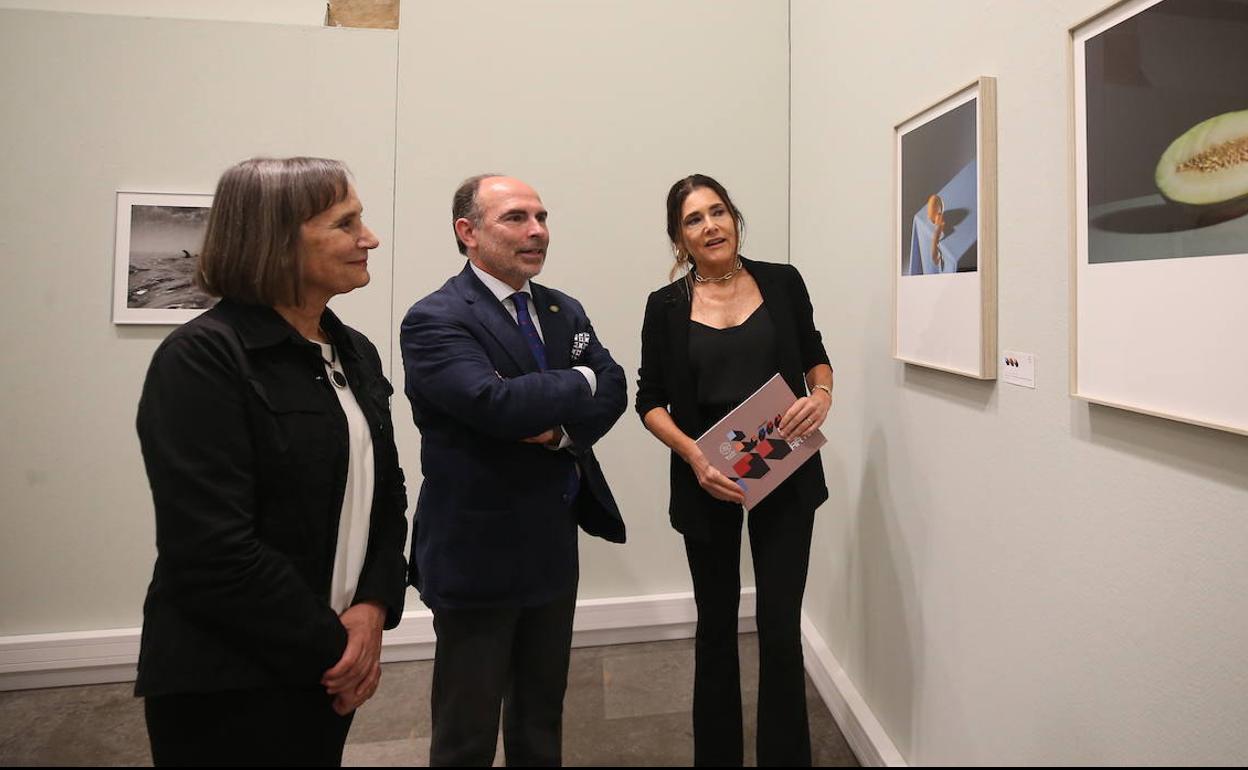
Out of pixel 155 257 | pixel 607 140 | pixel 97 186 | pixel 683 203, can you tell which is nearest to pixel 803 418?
pixel 683 203

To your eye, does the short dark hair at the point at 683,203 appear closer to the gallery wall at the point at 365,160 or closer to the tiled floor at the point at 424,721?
the gallery wall at the point at 365,160

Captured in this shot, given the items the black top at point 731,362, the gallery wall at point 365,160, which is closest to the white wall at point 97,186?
the gallery wall at point 365,160

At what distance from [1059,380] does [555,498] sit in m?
1.14

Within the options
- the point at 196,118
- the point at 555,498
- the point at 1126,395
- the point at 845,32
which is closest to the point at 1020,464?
the point at 1126,395

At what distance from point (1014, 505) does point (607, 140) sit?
7.50ft

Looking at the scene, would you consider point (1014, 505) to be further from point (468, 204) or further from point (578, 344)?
point (468, 204)

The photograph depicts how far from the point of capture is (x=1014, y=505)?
1.52 metres

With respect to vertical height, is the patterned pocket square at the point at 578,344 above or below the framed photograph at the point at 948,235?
below

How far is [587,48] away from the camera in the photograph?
118 inches

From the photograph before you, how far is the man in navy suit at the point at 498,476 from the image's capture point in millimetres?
1482

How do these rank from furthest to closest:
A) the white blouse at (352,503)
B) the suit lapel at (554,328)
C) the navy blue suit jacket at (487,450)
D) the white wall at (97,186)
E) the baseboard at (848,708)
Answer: the white wall at (97,186), the baseboard at (848,708), the suit lapel at (554,328), the navy blue suit jacket at (487,450), the white blouse at (352,503)

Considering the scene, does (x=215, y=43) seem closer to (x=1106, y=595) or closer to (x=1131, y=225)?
(x=1131, y=225)

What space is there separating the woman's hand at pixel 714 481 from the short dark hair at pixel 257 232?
109 cm

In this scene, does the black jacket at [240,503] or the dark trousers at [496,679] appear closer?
the black jacket at [240,503]
